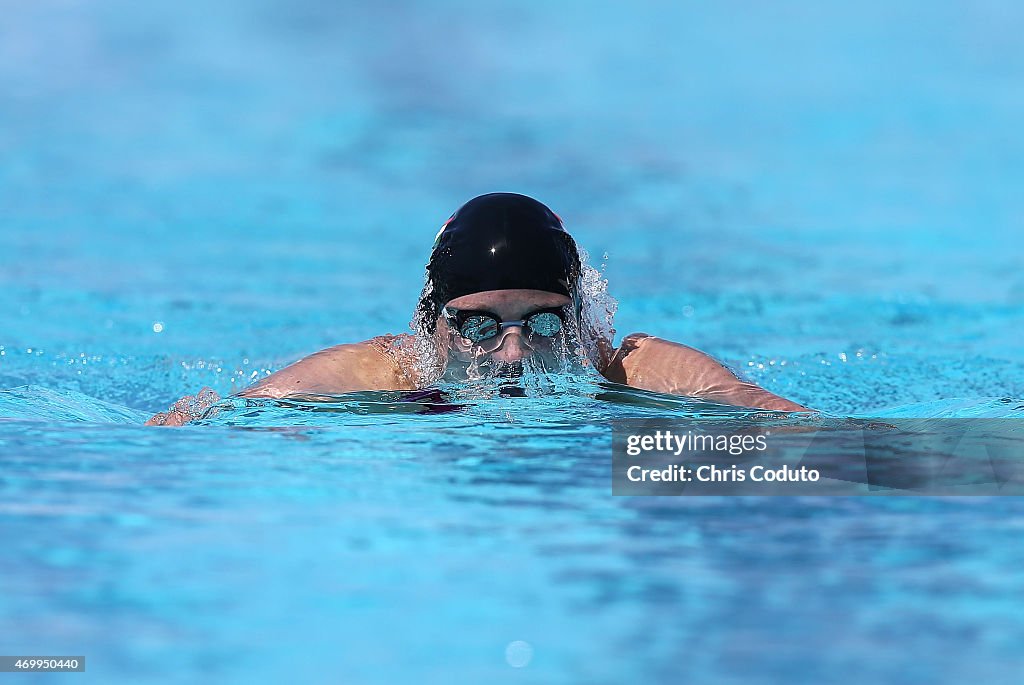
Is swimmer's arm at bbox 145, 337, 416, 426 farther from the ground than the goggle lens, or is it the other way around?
the goggle lens

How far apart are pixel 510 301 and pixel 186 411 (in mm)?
1101

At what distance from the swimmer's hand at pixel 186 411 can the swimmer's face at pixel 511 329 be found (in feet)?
2.75

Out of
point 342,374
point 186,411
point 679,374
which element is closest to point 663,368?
point 679,374

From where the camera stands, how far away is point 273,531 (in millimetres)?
1809

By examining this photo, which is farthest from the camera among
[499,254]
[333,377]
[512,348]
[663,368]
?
[663,368]

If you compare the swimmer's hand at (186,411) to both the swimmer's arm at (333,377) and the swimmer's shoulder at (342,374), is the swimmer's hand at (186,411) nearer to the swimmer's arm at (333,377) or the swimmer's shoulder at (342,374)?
the swimmer's arm at (333,377)

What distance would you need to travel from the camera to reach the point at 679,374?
3.69 metres

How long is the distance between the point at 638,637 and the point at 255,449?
137 centimetres

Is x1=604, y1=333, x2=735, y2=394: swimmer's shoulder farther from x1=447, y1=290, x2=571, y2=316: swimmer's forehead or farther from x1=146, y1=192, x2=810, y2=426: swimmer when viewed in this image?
x1=447, y1=290, x2=571, y2=316: swimmer's forehead

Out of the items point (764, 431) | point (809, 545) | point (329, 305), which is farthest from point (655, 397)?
point (329, 305)

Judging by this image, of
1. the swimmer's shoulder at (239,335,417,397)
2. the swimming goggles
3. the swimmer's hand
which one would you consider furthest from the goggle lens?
the swimmer's hand

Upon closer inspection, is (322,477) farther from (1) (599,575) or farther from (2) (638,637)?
(2) (638,637)

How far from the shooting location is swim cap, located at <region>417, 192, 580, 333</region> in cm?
339

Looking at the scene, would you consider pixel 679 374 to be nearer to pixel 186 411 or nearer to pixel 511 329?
pixel 511 329
